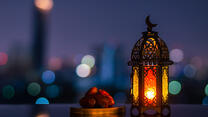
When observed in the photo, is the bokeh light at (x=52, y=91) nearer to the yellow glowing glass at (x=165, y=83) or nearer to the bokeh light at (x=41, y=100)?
the bokeh light at (x=41, y=100)

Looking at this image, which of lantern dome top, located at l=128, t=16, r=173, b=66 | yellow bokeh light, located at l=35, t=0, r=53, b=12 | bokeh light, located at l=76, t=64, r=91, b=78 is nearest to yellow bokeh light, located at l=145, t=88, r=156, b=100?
lantern dome top, located at l=128, t=16, r=173, b=66

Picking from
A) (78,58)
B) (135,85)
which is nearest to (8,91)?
(78,58)

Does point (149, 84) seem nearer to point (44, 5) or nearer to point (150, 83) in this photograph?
point (150, 83)

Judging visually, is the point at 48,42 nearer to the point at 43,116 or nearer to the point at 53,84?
the point at 53,84

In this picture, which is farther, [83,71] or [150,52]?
[83,71]

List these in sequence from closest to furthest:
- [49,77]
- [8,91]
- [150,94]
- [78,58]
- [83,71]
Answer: [150,94] < [78,58] < [83,71] < [49,77] < [8,91]

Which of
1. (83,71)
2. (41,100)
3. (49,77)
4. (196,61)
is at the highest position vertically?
(196,61)

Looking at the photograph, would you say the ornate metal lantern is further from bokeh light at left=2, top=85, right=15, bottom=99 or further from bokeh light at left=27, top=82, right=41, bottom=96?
bokeh light at left=2, top=85, right=15, bottom=99
